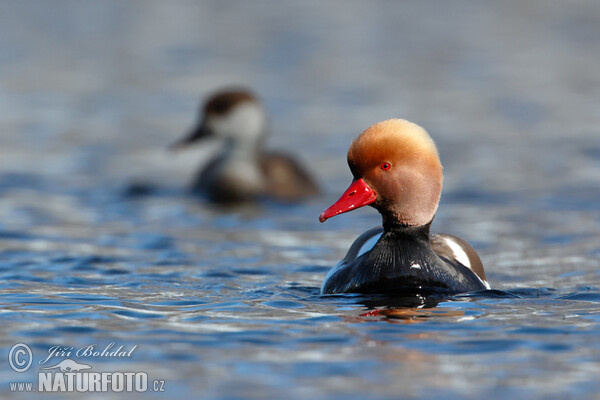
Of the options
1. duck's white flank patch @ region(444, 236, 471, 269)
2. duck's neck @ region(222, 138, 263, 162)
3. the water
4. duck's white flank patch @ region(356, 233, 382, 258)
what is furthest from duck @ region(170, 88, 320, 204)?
duck's white flank patch @ region(356, 233, 382, 258)

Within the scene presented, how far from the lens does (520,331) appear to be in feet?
21.7

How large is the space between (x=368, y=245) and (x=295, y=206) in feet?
16.7

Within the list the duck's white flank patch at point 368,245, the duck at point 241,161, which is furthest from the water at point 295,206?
the duck's white flank patch at point 368,245

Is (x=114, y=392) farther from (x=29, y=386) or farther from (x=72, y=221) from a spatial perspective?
(x=72, y=221)

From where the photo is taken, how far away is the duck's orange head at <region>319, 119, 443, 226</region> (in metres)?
7.31

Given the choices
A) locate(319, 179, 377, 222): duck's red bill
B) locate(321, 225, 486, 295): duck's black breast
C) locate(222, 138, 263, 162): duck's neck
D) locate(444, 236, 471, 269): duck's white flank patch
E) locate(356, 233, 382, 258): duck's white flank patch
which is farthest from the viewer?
locate(222, 138, 263, 162): duck's neck

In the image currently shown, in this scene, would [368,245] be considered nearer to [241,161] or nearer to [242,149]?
[241,161]

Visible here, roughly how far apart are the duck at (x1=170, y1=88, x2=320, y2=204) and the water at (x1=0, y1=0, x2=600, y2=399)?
1.01 ft

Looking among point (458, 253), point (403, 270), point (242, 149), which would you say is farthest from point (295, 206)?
point (403, 270)

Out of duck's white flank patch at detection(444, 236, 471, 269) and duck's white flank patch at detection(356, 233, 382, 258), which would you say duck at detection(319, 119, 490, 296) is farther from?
duck's white flank patch at detection(444, 236, 471, 269)

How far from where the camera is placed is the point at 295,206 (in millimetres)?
12820

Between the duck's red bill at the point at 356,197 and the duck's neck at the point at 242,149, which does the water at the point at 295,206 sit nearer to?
the duck's neck at the point at 242,149

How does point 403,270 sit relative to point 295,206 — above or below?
below

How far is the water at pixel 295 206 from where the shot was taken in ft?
19.9
